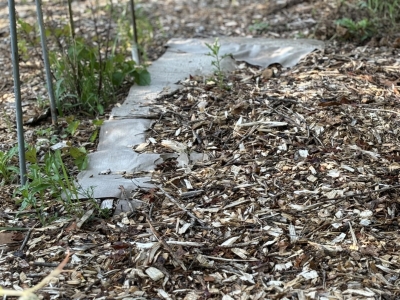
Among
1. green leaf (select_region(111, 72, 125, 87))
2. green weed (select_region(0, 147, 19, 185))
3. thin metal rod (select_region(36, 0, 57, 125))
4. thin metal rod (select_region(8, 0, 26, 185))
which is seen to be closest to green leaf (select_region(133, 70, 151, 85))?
green leaf (select_region(111, 72, 125, 87))

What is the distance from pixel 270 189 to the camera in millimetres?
2986

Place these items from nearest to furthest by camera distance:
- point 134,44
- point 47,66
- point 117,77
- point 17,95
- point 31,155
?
point 17,95
point 31,155
point 47,66
point 117,77
point 134,44

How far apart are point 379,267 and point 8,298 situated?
5.03ft

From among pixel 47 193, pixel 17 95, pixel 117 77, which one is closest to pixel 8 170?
pixel 47 193

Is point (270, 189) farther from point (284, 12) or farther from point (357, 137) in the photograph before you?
point (284, 12)

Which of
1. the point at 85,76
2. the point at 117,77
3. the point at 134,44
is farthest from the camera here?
the point at 134,44

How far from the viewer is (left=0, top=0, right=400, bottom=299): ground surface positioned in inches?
95.6

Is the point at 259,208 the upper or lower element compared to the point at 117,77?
lower

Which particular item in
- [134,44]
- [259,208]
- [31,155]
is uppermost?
[134,44]

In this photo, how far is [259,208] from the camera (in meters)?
Answer: 2.87

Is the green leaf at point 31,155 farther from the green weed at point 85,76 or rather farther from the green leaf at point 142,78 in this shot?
the green leaf at point 142,78

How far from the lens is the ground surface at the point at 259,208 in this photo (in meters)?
2.43

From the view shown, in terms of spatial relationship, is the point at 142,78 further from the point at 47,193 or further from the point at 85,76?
the point at 47,193

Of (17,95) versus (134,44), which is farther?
(134,44)
